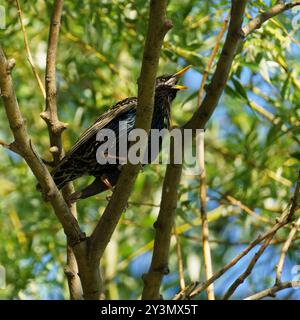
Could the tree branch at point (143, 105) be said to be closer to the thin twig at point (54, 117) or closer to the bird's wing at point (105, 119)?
the thin twig at point (54, 117)

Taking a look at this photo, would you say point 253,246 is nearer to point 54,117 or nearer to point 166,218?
point 166,218

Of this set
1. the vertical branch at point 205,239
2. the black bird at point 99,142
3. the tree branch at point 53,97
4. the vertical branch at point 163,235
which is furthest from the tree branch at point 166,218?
the black bird at point 99,142

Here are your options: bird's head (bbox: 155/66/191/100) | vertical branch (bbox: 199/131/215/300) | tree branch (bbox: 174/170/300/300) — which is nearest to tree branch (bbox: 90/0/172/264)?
tree branch (bbox: 174/170/300/300)

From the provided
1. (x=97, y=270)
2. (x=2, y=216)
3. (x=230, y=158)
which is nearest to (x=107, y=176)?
(x=97, y=270)

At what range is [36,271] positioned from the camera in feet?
22.8

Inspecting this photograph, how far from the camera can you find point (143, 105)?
13.4 feet

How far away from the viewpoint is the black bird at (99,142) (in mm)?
5660

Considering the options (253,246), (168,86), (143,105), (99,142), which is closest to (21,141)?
(143,105)

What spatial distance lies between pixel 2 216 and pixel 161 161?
2.71 meters

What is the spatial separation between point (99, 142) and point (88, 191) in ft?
1.58

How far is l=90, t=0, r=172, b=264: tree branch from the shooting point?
150 inches

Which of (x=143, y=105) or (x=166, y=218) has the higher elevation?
(x=143, y=105)

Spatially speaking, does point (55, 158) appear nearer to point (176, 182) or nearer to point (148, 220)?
point (176, 182)
